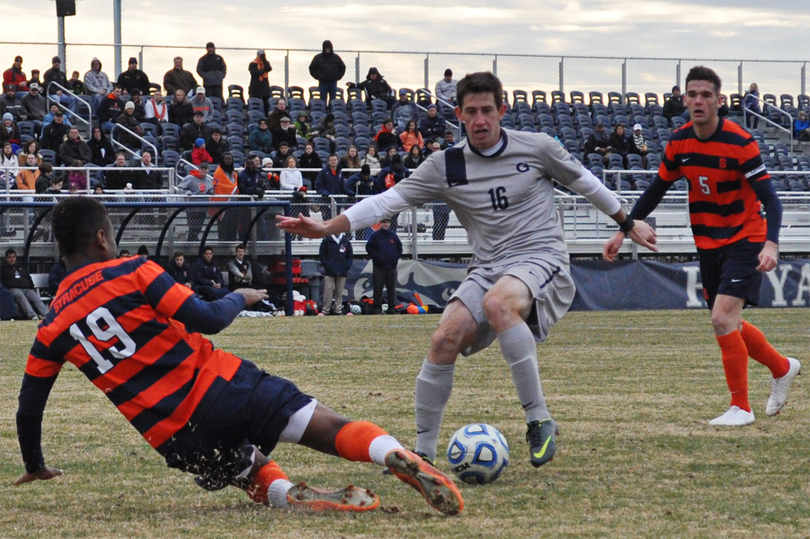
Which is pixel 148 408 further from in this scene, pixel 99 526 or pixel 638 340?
pixel 638 340

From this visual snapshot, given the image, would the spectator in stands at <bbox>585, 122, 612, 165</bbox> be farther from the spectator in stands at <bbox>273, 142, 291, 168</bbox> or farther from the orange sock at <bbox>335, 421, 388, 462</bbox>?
the orange sock at <bbox>335, 421, 388, 462</bbox>

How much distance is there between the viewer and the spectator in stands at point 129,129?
22.2m

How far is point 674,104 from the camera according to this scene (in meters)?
29.7

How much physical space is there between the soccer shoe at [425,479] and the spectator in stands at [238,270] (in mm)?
15230

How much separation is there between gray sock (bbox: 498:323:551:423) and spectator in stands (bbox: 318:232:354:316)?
45.3ft

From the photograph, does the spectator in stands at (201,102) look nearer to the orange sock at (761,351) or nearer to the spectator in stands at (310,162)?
the spectator in stands at (310,162)

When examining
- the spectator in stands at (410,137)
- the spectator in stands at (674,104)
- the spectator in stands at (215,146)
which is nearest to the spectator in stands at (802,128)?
the spectator in stands at (674,104)

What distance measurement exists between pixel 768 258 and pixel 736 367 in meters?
0.85

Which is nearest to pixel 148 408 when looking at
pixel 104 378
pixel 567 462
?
pixel 104 378

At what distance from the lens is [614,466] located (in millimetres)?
5152

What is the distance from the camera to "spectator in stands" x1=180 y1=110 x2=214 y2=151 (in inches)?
879

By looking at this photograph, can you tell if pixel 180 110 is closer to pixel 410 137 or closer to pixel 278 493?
→ pixel 410 137

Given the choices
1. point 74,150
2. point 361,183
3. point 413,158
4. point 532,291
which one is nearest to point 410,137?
point 413,158

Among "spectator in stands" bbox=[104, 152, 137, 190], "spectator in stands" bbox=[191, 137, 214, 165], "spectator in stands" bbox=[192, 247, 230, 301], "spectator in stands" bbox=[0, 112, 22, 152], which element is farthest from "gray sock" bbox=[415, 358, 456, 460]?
"spectator in stands" bbox=[0, 112, 22, 152]
